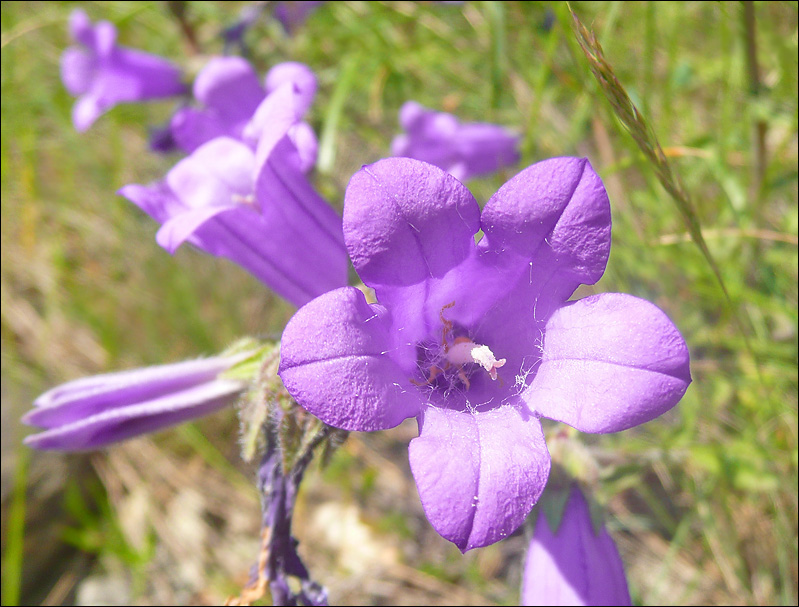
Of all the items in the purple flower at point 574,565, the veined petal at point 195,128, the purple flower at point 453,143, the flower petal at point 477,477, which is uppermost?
the veined petal at point 195,128

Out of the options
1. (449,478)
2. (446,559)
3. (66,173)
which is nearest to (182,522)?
(446,559)

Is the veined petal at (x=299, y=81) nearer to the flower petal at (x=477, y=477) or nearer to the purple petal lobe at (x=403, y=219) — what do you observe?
the purple petal lobe at (x=403, y=219)

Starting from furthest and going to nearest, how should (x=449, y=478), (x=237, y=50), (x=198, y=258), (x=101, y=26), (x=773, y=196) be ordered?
(x=198, y=258) < (x=237, y=50) < (x=101, y=26) < (x=773, y=196) < (x=449, y=478)

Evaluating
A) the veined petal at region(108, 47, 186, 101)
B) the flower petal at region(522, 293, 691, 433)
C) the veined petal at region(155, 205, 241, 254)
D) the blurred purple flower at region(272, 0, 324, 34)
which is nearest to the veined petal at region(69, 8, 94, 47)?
the veined petal at region(108, 47, 186, 101)

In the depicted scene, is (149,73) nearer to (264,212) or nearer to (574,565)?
(264,212)

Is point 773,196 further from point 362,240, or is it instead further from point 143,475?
point 143,475

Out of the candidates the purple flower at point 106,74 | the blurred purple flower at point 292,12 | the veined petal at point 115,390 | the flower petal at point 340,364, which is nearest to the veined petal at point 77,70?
the purple flower at point 106,74

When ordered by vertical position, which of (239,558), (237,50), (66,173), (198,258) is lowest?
(239,558)
